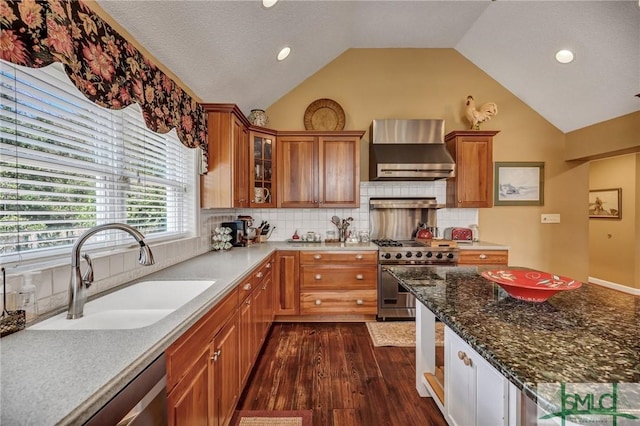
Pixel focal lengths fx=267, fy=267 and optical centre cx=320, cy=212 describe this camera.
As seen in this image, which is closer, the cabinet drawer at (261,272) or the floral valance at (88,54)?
the floral valance at (88,54)

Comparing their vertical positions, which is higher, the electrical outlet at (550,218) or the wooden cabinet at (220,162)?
the wooden cabinet at (220,162)

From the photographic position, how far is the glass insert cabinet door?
3.20 m

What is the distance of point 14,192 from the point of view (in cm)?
109

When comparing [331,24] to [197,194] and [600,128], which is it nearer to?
[197,194]

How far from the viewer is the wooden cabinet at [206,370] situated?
1.02m

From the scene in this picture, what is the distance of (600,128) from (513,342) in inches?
163

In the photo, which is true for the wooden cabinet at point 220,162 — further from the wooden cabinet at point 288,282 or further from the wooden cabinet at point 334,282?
the wooden cabinet at point 334,282

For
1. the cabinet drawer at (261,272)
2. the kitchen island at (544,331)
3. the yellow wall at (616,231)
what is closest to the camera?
the kitchen island at (544,331)

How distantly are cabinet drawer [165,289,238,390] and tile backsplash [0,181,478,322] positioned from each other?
64cm

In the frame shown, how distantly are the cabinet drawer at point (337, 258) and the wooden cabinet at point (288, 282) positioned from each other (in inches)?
4.7

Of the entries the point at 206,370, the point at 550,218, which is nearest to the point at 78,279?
the point at 206,370

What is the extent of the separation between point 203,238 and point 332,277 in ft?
4.91

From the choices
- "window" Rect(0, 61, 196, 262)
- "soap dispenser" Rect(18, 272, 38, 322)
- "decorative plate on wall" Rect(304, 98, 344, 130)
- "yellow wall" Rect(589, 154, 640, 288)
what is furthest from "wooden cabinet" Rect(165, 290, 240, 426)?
"yellow wall" Rect(589, 154, 640, 288)

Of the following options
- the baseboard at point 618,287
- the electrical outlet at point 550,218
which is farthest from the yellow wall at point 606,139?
the baseboard at point 618,287
